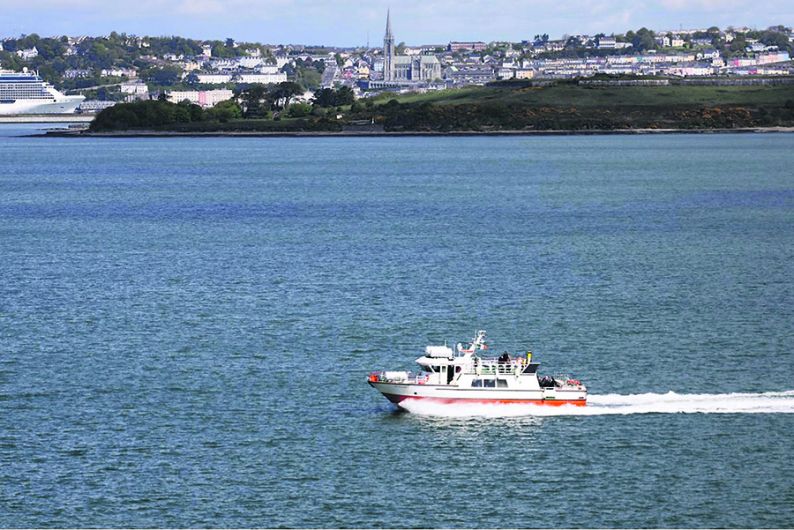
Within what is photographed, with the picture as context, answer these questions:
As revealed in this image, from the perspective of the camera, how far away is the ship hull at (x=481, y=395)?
41031 mm

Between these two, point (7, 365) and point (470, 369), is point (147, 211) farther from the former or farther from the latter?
point (470, 369)

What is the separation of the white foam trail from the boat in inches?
6.3

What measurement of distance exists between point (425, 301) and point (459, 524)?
26790mm

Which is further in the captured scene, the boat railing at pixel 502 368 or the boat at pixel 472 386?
the boat railing at pixel 502 368

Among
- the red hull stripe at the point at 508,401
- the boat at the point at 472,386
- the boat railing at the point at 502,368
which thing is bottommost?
the red hull stripe at the point at 508,401

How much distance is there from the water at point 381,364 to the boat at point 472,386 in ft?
1.56

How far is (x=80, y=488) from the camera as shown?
115 feet

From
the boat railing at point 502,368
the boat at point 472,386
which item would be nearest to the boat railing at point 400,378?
the boat at point 472,386

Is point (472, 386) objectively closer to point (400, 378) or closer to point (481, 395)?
point (481, 395)

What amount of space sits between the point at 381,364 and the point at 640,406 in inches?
355

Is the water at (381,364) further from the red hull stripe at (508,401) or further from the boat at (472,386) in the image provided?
the boat at (472,386)

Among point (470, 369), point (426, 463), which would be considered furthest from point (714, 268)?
point (426, 463)

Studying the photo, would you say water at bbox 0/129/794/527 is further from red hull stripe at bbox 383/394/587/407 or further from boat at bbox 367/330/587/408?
boat at bbox 367/330/587/408

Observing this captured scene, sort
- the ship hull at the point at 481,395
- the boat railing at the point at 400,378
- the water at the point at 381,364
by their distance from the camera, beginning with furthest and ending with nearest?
the boat railing at the point at 400,378 < the ship hull at the point at 481,395 < the water at the point at 381,364
